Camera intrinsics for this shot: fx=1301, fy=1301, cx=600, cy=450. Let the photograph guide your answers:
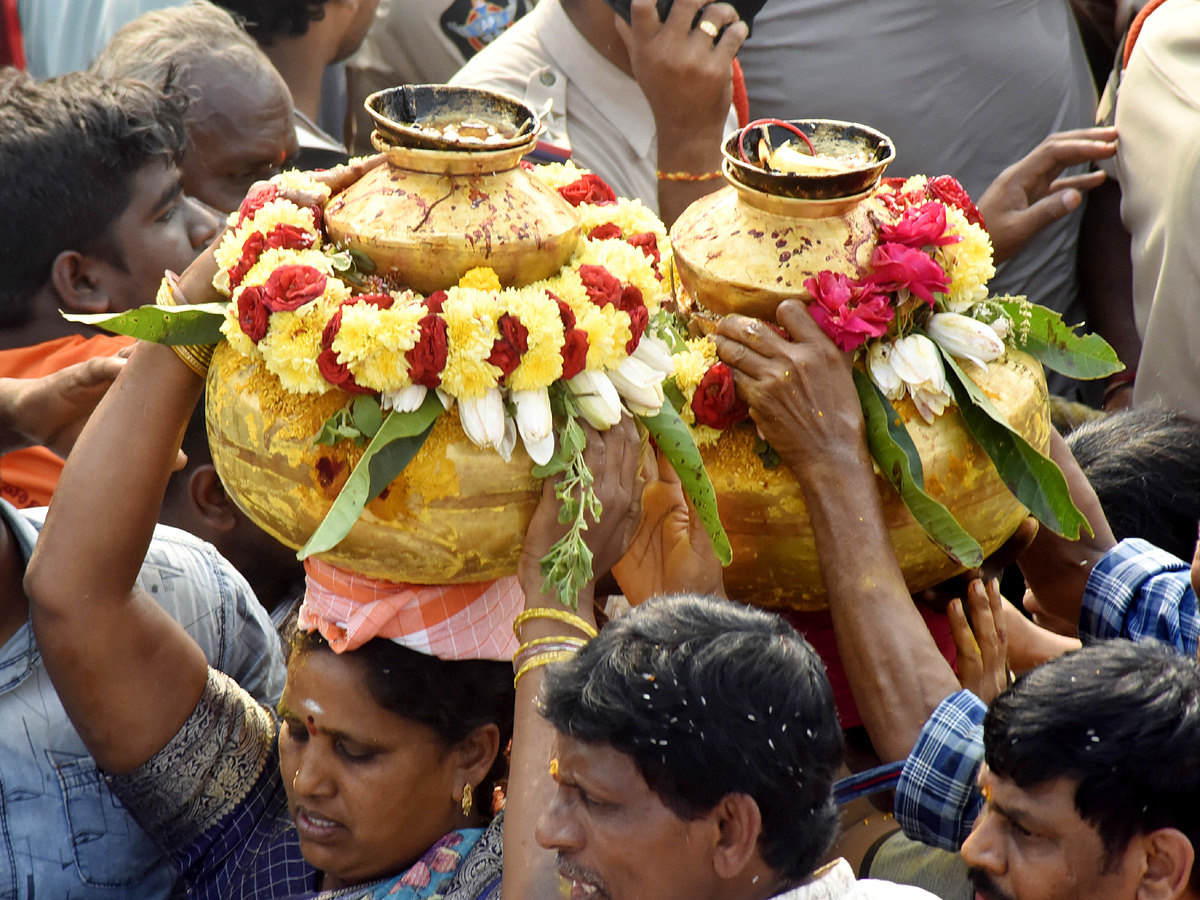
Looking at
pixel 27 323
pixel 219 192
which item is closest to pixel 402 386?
pixel 27 323

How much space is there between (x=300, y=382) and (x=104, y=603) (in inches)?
30.1

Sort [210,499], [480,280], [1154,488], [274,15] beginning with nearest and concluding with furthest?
[480,280] < [1154,488] < [210,499] < [274,15]

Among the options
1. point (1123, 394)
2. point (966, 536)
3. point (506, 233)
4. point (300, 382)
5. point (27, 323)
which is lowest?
point (1123, 394)

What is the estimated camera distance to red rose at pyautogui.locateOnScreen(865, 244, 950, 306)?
2324mm

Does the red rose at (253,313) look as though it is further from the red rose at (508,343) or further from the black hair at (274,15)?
the black hair at (274,15)

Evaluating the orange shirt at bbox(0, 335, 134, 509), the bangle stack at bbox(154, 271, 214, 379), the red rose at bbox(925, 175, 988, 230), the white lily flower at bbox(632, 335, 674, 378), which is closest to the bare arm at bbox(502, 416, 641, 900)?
the white lily flower at bbox(632, 335, 674, 378)

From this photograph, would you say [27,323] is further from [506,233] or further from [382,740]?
[506,233]

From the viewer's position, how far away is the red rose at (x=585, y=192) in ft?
8.44

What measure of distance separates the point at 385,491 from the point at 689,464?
525 mm

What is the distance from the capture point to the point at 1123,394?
4.63m

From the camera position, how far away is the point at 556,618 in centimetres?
232

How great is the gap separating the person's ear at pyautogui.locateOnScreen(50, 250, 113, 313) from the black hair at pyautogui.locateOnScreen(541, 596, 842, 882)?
7.44 ft

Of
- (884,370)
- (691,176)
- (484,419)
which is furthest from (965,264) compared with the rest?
(691,176)

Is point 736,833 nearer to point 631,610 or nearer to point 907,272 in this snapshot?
point 631,610
